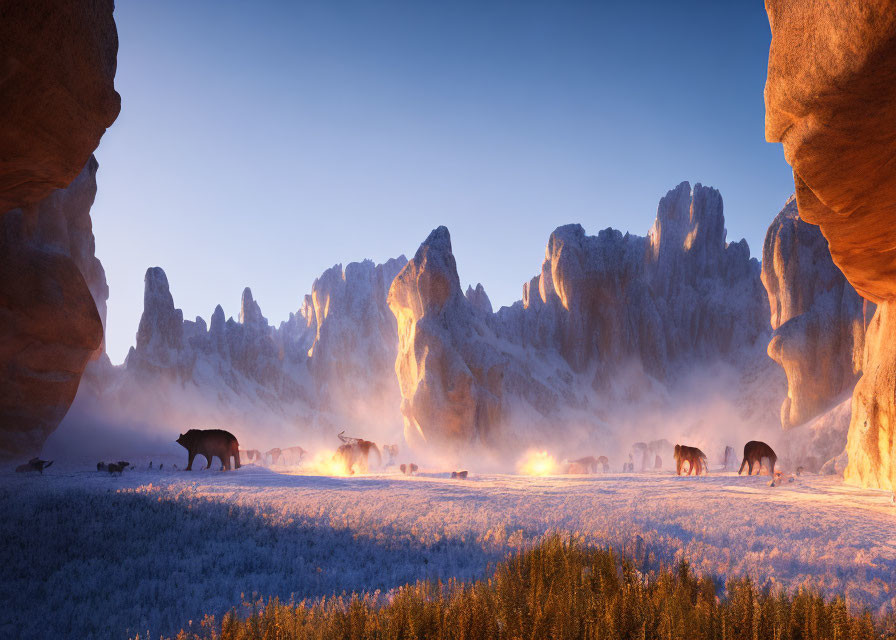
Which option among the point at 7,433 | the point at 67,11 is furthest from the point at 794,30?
the point at 7,433

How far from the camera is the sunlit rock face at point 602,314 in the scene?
56031 millimetres

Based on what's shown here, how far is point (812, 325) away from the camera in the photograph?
39.6 meters

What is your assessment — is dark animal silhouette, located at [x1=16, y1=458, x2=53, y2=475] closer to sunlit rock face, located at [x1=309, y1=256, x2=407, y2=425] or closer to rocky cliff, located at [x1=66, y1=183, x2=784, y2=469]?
rocky cliff, located at [x1=66, y1=183, x2=784, y2=469]

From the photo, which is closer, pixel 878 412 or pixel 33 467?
pixel 878 412

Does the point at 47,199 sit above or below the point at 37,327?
above

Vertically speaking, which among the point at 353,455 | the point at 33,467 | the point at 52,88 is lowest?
the point at 353,455

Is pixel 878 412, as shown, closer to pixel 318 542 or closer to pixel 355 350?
pixel 318 542

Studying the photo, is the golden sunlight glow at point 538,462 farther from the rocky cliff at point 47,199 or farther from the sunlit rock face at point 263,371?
the sunlit rock face at point 263,371

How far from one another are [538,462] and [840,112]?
51.3m

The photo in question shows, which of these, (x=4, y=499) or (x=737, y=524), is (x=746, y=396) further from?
(x=4, y=499)

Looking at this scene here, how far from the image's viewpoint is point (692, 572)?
7.91 m

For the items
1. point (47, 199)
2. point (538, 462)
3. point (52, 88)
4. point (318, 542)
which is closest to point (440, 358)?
point (538, 462)

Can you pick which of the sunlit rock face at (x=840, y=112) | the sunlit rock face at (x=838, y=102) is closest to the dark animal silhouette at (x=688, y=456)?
the sunlit rock face at (x=840, y=112)

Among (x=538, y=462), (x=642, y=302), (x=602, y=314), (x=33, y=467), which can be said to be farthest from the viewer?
(x=642, y=302)
